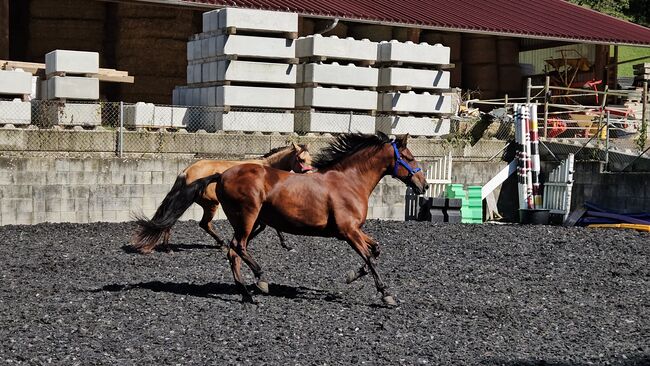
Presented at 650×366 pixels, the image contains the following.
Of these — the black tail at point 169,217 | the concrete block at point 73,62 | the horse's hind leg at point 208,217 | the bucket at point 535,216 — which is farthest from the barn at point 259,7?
the black tail at point 169,217

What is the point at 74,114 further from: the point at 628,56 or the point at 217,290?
the point at 628,56

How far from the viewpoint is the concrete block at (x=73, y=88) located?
19.8 meters

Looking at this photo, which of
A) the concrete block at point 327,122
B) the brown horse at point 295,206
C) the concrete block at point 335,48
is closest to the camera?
the brown horse at point 295,206

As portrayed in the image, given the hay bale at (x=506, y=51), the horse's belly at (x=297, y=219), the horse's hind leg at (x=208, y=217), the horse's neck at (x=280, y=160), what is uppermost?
the hay bale at (x=506, y=51)

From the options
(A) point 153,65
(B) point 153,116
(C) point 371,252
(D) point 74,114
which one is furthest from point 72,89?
(C) point 371,252

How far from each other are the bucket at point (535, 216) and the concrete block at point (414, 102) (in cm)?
315

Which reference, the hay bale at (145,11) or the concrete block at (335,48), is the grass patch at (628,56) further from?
the concrete block at (335,48)

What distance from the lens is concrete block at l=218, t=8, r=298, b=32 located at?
67.9ft

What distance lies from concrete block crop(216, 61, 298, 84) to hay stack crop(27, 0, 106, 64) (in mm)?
6650

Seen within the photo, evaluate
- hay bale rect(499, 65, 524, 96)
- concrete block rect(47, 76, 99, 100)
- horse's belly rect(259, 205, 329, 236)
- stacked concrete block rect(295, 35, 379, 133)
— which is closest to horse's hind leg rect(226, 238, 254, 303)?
horse's belly rect(259, 205, 329, 236)

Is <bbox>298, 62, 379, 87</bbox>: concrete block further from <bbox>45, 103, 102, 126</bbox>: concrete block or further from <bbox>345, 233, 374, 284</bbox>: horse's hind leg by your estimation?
<bbox>345, 233, 374, 284</bbox>: horse's hind leg

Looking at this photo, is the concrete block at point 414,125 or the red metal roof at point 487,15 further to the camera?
the red metal roof at point 487,15

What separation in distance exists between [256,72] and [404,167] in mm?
8372

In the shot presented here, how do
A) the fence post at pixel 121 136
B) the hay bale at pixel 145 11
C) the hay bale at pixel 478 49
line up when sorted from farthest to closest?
1. the hay bale at pixel 478 49
2. the hay bale at pixel 145 11
3. the fence post at pixel 121 136
